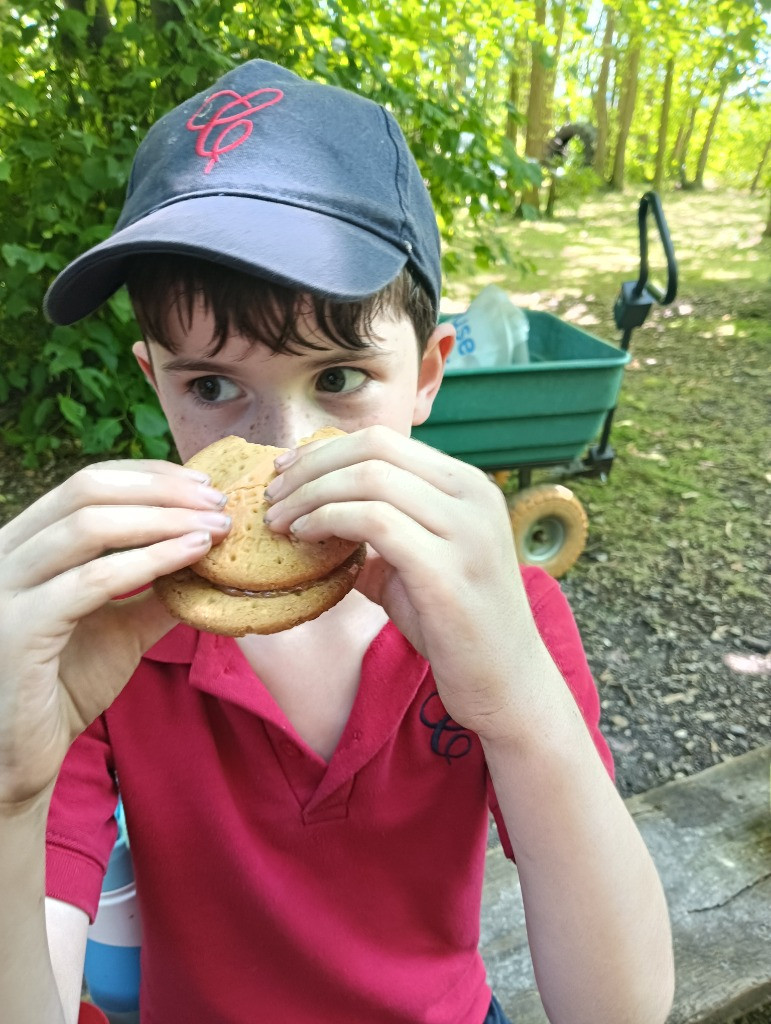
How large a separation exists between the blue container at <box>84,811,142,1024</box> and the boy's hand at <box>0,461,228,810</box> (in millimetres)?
519

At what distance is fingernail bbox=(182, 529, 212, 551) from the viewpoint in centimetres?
98

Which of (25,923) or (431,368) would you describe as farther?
(431,368)

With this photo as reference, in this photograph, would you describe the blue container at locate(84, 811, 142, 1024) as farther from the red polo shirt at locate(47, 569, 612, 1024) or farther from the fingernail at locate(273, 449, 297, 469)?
the fingernail at locate(273, 449, 297, 469)

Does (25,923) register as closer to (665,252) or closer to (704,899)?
(704,899)

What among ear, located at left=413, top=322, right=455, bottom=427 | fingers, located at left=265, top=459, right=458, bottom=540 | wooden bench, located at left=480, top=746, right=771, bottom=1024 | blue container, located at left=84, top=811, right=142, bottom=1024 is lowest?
wooden bench, located at left=480, top=746, right=771, bottom=1024

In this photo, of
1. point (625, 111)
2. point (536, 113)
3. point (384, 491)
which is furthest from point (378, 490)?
point (625, 111)

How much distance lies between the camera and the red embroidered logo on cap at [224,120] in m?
1.27

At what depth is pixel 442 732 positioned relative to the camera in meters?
1.35

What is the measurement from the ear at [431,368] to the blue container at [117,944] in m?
0.98

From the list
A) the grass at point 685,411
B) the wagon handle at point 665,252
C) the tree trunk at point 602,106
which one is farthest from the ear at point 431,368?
the tree trunk at point 602,106

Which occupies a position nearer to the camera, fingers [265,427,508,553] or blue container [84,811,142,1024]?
fingers [265,427,508,553]

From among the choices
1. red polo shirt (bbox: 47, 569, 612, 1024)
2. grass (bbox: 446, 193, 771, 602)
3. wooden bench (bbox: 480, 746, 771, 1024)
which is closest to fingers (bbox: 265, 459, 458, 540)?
red polo shirt (bbox: 47, 569, 612, 1024)

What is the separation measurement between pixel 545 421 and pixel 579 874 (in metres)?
2.97

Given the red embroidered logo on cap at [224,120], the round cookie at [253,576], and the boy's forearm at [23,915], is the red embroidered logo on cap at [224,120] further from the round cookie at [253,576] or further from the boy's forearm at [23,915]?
the boy's forearm at [23,915]
